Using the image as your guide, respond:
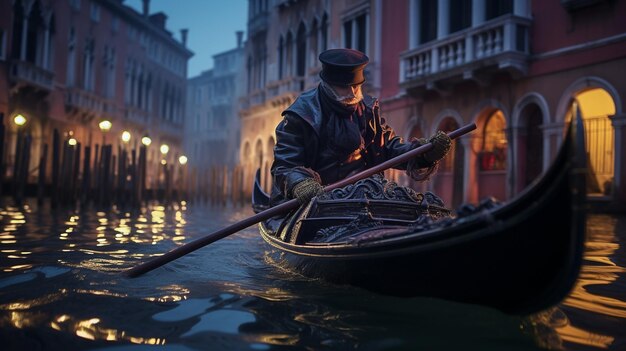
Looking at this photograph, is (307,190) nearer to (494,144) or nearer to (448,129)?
(494,144)

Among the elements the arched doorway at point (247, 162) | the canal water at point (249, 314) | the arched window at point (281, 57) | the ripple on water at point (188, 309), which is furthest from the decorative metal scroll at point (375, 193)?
the arched window at point (281, 57)

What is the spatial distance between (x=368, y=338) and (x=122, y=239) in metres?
3.48

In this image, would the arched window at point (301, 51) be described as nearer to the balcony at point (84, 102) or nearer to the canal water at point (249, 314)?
the balcony at point (84, 102)

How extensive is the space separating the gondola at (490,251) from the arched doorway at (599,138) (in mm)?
7177

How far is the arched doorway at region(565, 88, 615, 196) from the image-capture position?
8.44 m

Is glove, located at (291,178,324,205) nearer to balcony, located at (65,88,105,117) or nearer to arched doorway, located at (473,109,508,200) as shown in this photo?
arched doorway, located at (473,109,508,200)

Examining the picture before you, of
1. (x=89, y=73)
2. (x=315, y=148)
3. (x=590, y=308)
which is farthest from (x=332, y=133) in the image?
(x=89, y=73)

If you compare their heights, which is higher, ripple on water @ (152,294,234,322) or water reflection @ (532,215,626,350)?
water reflection @ (532,215,626,350)

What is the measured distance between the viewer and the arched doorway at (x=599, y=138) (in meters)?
8.44

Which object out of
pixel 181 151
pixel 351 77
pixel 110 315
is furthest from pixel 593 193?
pixel 181 151

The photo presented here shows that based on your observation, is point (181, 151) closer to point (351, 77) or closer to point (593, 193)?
point (593, 193)

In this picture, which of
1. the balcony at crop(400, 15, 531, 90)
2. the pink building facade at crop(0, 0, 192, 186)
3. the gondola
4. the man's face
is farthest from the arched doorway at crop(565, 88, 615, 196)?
the pink building facade at crop(0, 0, 192, 186)

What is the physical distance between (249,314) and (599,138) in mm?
8096

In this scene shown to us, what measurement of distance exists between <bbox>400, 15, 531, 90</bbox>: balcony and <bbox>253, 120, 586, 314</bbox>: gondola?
24.1 feet
